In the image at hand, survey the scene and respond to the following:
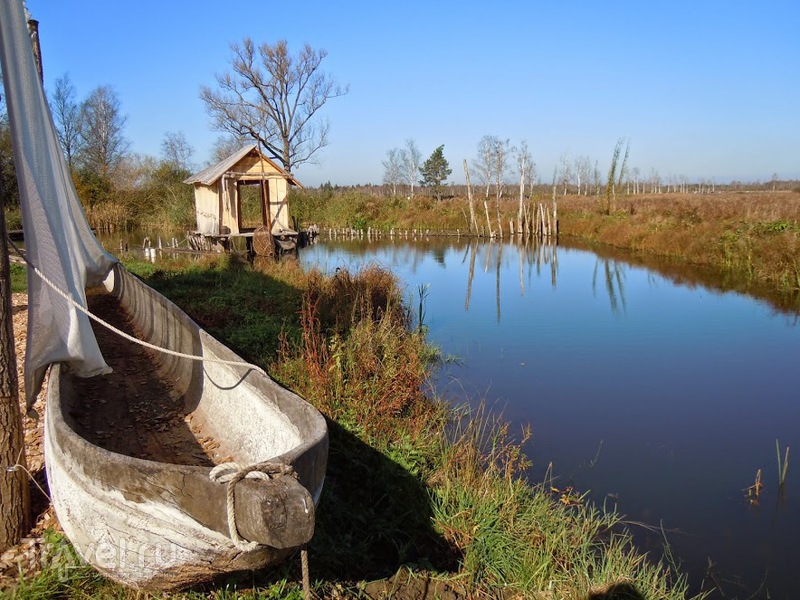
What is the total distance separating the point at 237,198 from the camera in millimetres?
19953

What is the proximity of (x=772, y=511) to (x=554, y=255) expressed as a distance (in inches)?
798

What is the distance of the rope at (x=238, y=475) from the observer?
2.21m

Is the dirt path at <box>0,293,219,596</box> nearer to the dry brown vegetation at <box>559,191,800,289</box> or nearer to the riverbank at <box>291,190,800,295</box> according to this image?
the riverbank at <box>291,190,800,295</box>

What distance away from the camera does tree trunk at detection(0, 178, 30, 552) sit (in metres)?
3.22

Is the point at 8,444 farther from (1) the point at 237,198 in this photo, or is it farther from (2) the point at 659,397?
(1) the point at 237,198

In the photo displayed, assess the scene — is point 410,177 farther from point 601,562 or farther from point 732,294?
point 601,562

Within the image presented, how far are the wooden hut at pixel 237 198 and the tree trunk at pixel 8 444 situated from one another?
15131 millimetres

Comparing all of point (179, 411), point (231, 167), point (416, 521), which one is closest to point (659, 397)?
point (416, 521)

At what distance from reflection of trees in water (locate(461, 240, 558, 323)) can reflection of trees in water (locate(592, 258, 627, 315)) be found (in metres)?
1.52

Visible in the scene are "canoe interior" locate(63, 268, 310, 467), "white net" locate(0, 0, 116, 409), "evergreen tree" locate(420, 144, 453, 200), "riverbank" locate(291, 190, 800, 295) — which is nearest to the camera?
"canoe interior" locate(63, 268, 310, 467)

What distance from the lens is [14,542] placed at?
3.21 meters

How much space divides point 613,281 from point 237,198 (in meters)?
A: 12.5

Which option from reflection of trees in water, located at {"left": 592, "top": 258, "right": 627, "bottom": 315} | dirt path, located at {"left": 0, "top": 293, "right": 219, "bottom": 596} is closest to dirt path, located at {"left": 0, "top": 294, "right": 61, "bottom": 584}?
dirt path, located at {"left": 0, "top": 293, "right": 219, "bottom": 596}

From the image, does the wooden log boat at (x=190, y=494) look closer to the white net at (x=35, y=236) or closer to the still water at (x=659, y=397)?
the white net at (x=35, y=236)
